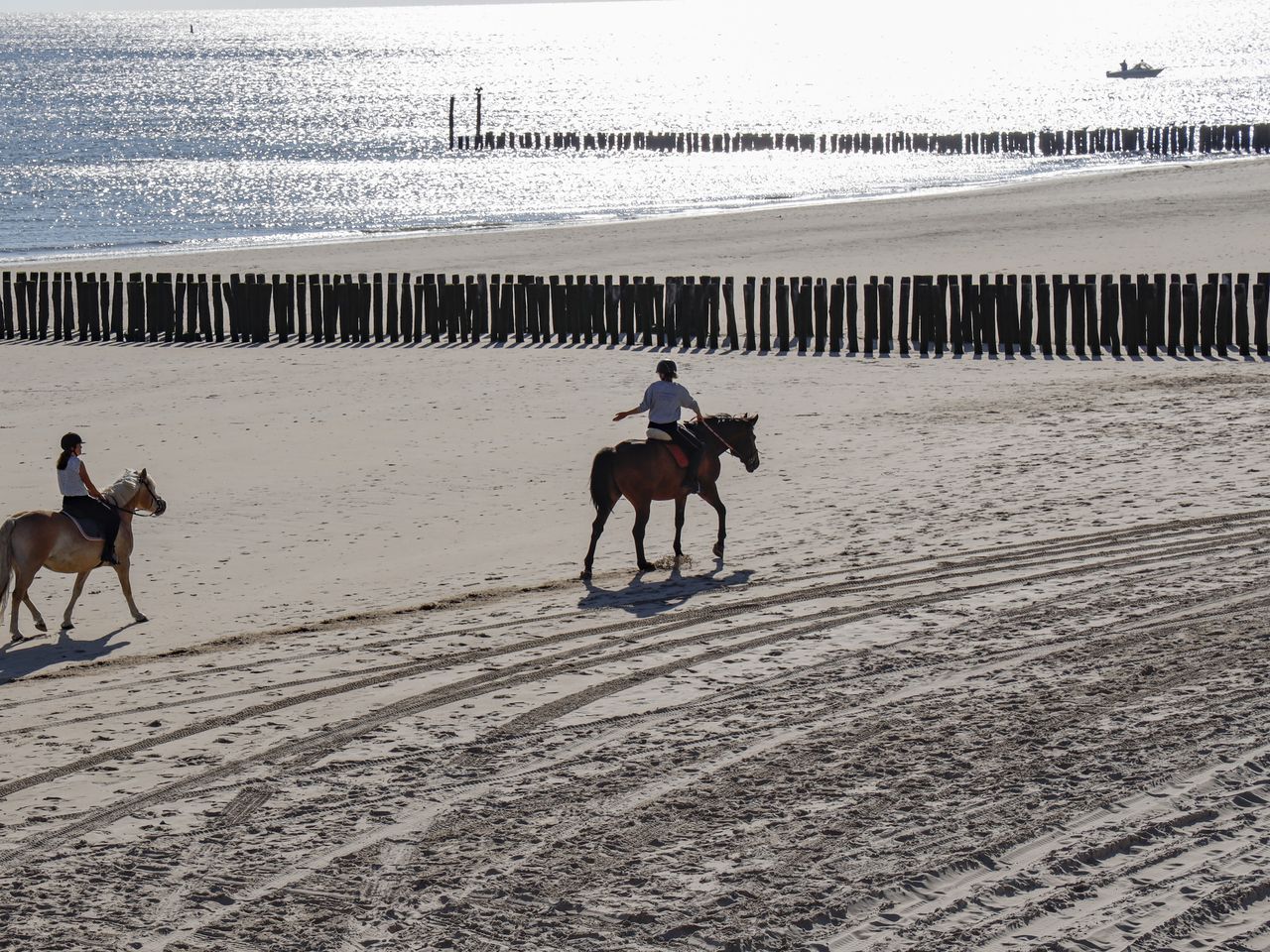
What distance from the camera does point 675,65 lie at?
180375 millimetres

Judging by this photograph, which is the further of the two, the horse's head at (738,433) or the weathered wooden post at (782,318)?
the weathered wooden post at (782,318)

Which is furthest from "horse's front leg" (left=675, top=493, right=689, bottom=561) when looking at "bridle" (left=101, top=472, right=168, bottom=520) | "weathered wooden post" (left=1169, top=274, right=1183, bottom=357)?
"weathered wooden post" (left=1169, top=274, right=1183, bottom=357)

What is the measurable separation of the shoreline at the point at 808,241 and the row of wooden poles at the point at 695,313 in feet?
16.8

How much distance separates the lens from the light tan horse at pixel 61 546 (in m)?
9.89

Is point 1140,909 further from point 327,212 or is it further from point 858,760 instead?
point 327,212

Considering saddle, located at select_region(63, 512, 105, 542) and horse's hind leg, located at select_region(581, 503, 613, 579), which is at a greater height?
saddle, located at select_region(63, 512, 105, 542)

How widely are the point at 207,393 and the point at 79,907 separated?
518 inches

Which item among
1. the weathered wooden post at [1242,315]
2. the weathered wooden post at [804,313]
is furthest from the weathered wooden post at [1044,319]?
the weathered wooden post at [804,313]

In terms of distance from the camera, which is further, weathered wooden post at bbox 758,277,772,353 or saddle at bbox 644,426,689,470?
weathered wooden post at bbox 758,277,772,353

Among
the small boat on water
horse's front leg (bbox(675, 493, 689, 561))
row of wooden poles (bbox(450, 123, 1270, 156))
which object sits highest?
the small boat on water

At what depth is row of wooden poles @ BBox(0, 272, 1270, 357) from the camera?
20.4m

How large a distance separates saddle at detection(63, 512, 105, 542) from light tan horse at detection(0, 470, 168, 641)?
0.06 ft

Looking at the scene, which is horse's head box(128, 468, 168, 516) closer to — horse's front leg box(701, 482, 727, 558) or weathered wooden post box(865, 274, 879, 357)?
horse's front leg box(701, 482, 727, 558)

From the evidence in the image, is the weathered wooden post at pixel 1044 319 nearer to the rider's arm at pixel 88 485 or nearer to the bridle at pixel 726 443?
the bridle at pixel 726 443
